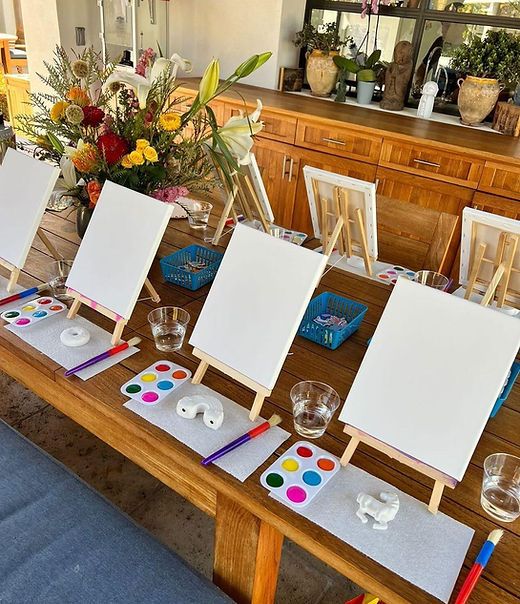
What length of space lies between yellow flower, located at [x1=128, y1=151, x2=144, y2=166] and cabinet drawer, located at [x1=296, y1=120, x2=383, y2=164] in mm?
1797

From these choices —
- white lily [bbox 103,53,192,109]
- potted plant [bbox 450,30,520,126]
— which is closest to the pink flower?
white lily [bbox 103,53,192,109]

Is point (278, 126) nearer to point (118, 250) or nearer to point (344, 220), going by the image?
point (344, 220)

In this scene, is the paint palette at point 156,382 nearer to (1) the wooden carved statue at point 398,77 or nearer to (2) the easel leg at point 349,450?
(2) the easel leg at point 349,450

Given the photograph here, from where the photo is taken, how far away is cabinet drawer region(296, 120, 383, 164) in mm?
2768

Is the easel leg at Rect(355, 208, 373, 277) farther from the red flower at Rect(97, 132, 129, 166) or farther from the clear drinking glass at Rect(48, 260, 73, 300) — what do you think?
the clear drinking glass at Rect(48, 260, 73, 300)

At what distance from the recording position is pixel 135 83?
128 centimetres

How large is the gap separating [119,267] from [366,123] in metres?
2.05

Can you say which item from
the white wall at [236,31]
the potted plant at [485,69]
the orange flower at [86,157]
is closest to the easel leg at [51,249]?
the orange flower at [86,157]

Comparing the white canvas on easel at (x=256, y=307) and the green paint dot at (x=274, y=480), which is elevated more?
the white canvas on easel at (x=256, y=307)

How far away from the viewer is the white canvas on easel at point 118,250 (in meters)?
1.10

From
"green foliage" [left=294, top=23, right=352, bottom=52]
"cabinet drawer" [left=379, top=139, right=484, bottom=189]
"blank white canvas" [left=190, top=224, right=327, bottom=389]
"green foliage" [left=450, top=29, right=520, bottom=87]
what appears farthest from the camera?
"green foliage" [left=294, top=23, right=352, bottom=52]

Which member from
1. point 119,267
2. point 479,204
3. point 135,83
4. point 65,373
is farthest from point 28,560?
point 479,204

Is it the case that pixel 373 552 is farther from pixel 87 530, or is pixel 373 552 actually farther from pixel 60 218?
pixel 60 218

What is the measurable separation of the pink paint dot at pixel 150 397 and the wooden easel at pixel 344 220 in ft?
2.10
